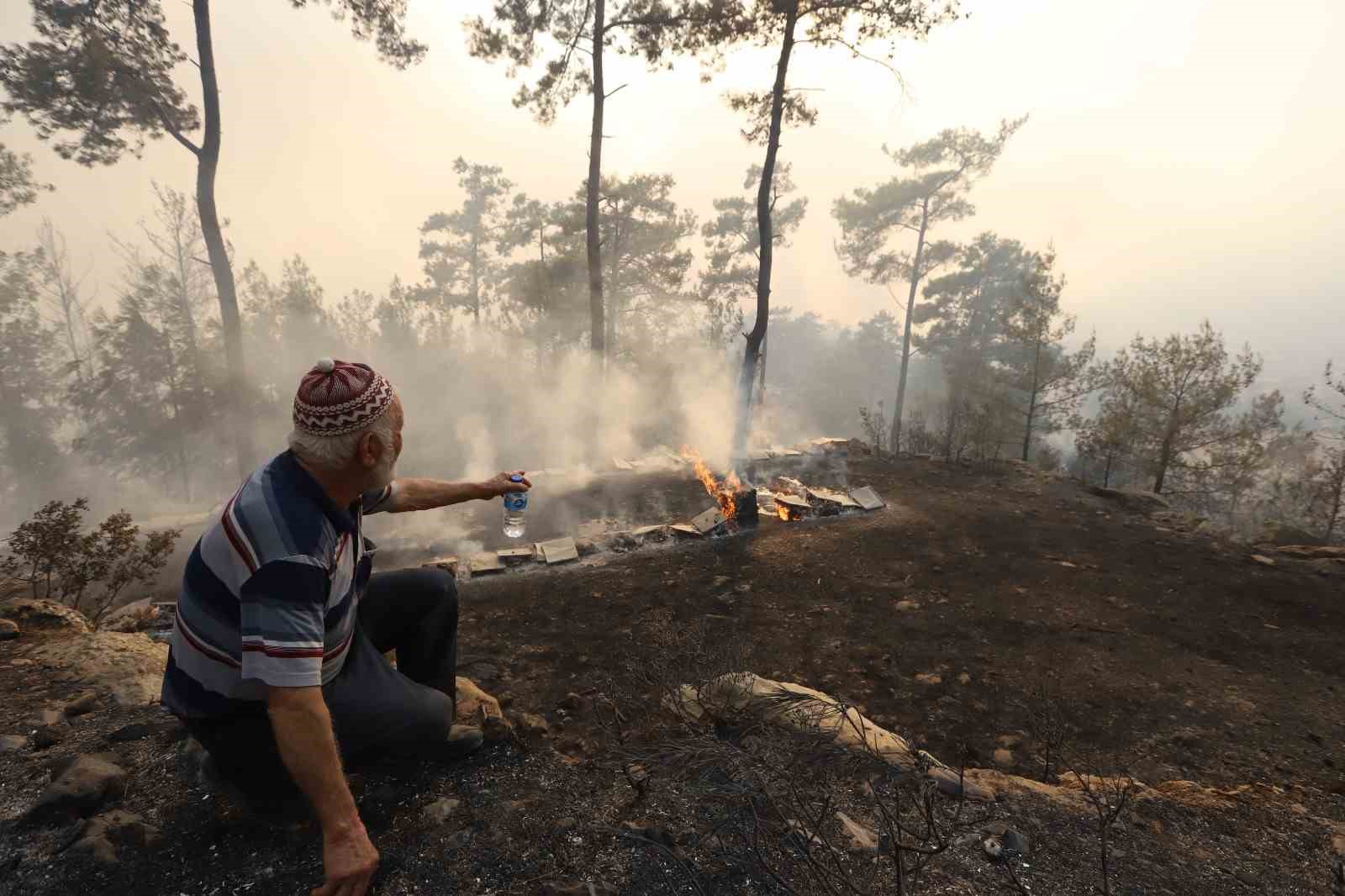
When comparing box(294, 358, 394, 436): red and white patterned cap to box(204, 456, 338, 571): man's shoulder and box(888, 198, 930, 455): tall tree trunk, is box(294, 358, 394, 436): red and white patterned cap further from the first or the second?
box(888, 198, 930, 455): tall tree trunk

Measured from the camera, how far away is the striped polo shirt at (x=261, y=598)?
156cm

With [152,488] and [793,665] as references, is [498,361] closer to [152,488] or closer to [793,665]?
[152,488]

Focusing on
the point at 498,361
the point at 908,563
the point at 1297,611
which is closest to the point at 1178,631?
the point at 1297,611

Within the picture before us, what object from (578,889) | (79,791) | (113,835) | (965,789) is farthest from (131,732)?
(965,789)

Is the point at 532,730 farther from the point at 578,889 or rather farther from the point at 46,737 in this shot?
the point at 46,737

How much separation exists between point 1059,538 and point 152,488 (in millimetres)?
34648

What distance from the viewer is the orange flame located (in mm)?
8914

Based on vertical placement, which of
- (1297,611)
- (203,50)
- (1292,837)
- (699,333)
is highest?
(203,50)

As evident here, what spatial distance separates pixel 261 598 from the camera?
156cm

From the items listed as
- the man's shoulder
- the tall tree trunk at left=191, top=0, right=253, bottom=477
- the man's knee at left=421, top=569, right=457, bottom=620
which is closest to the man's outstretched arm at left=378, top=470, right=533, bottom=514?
the man's knee at left=421, top=569, right=457, bottom=620

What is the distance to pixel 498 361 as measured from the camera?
94.1 ft

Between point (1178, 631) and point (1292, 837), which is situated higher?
point (1292, 837)

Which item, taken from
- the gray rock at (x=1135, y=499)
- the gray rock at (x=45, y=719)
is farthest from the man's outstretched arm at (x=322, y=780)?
the gray rock at (x=1135, y=499)

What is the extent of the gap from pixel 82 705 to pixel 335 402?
293 cm
